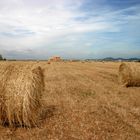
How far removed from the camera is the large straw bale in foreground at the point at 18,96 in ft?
24.8

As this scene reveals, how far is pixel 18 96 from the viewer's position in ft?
24.9

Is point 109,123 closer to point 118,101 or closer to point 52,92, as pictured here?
point 118,101

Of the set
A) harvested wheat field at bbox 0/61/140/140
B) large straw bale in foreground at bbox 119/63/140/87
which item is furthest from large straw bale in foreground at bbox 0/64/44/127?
large straw bale in foreground at bbox 119/63/140/87

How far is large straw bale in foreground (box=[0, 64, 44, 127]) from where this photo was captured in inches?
297

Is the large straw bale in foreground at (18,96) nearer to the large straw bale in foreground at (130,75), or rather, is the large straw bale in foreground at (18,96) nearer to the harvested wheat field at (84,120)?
the harvested wheat field at (84,120)

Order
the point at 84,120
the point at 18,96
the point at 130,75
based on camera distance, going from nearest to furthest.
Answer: the point at 18,96 → the point at 84,120 → the point at 130,75

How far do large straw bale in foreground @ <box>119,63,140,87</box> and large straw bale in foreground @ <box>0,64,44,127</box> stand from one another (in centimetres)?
891

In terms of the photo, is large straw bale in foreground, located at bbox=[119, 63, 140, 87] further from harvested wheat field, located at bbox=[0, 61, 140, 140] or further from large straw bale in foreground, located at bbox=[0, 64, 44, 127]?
large straw bale in foreground, located at bbox=[0, 64, 44, 127]

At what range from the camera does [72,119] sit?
836 centimetres

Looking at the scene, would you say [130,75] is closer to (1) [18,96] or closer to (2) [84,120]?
(2) [84,120]

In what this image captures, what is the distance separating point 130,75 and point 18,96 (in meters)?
9.68

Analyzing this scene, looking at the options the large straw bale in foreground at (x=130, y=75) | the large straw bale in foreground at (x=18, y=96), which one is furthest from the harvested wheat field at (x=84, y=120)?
the large straw bale in foreground at (x=130, y=75)

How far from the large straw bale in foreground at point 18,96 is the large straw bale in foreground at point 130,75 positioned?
8.91 m

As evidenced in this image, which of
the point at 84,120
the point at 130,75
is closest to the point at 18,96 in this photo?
the point at 84,120
